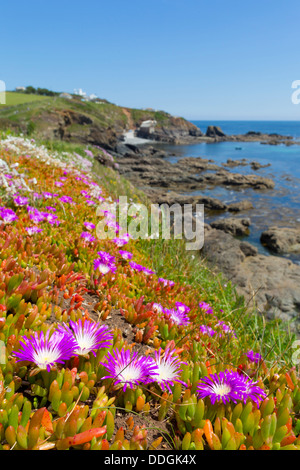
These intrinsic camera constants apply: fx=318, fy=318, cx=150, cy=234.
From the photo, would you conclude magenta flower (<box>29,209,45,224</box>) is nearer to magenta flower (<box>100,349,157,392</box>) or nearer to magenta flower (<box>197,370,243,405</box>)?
magenta flower (<box>100,349,157,392</box>)

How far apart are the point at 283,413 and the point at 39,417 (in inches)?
39.3

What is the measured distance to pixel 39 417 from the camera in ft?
3.85

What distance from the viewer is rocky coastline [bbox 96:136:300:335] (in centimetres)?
645

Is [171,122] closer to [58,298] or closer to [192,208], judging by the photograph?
[192,208]

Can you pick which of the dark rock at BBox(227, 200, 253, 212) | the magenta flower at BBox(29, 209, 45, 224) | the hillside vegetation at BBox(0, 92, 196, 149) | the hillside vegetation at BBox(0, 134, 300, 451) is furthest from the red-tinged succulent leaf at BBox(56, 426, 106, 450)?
the hillside vegetation at BBox(0, 92, 196, 149)

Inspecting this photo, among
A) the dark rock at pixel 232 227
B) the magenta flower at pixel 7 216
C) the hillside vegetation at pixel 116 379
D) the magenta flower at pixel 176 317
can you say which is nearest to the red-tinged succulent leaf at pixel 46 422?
the hillside vegetation at pixel 116 379

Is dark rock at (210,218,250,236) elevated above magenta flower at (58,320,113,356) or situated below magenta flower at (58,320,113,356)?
below

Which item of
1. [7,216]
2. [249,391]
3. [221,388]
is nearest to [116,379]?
[221,388]

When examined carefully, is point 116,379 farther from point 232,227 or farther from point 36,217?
point 232,227

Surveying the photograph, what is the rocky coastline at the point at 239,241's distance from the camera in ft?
21.2

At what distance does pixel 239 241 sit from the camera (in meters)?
9.96

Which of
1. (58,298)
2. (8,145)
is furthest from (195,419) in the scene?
(8,145)

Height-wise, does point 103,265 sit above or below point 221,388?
above

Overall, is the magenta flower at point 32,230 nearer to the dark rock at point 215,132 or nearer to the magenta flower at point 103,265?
the magenta flower at point 103,265
